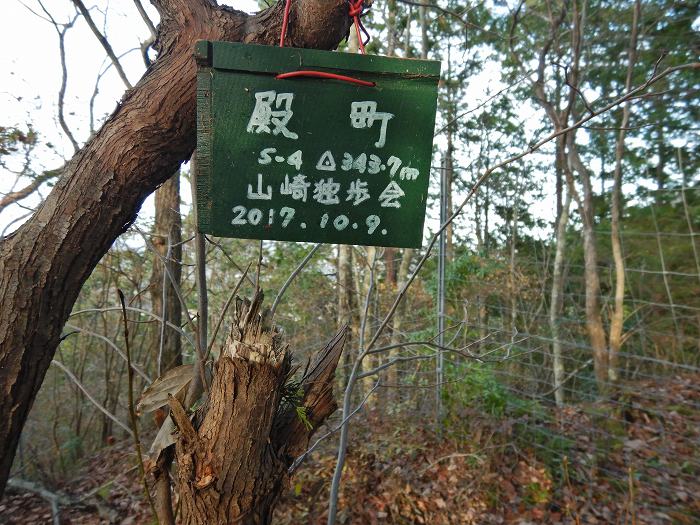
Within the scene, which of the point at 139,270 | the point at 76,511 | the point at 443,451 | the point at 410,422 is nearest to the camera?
the point at 76,511

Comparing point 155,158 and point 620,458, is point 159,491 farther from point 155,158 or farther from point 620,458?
point 620,458

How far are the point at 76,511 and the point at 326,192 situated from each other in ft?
13.1

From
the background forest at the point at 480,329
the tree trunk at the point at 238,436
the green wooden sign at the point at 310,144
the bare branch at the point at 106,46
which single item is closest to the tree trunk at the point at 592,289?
the background forest at the point at 480,329

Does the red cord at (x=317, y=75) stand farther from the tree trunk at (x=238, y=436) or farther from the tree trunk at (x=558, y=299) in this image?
the tree trunk at (x=558, y=299)

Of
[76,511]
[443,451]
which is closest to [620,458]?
[443,451]

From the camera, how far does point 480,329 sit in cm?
462

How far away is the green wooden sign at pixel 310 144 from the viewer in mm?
1027

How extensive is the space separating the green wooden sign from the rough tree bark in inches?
12.9

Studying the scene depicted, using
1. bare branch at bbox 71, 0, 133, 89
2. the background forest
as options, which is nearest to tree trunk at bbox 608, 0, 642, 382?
the background forest

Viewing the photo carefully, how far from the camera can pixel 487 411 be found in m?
3.94

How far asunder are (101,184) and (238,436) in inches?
33.3

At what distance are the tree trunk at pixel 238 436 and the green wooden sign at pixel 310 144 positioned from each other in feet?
0.93

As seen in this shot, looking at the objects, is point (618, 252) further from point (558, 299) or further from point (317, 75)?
point (317, 75)

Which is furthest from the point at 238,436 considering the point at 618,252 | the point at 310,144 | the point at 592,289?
the point at 618,252
